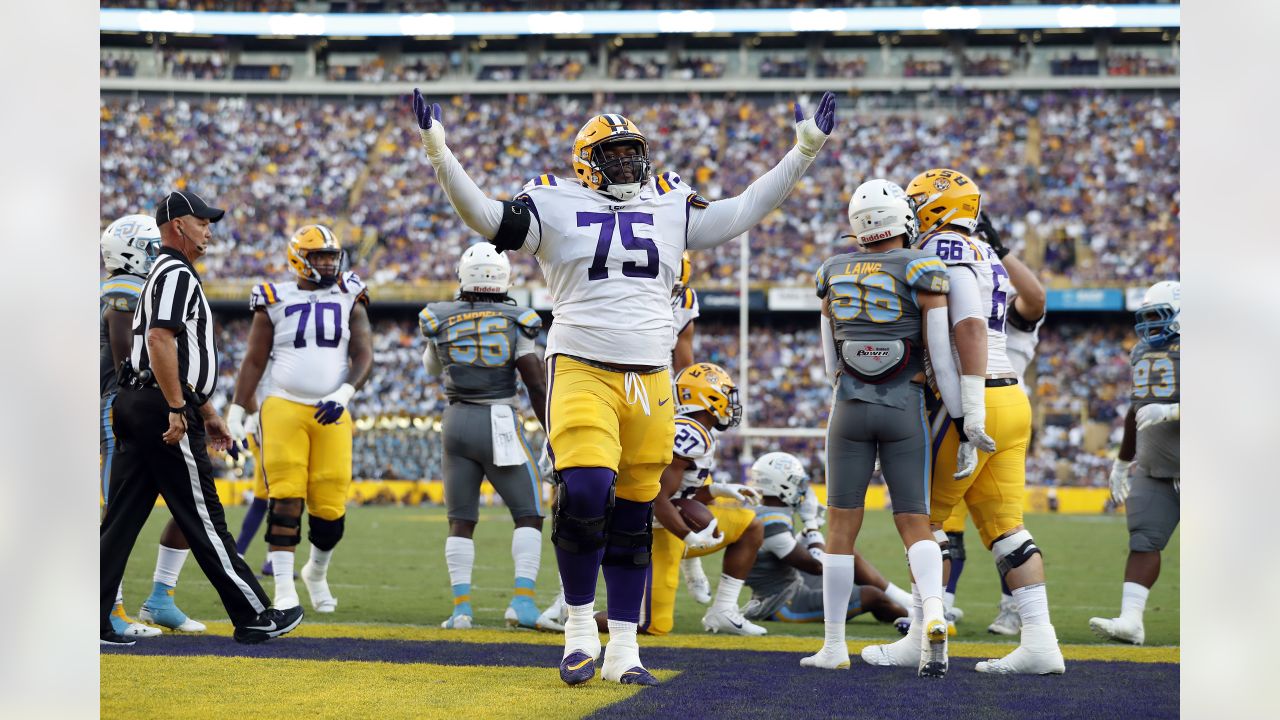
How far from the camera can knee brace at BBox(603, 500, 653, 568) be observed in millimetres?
5074

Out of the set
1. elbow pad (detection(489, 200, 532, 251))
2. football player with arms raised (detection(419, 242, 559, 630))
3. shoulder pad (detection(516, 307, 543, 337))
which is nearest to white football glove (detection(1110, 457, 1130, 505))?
football player with arms raised (detection(419, 242, 559, 630))

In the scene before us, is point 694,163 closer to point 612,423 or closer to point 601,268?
point 601,268

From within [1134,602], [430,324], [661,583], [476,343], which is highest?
[430,324]

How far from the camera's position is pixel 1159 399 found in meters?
7.17

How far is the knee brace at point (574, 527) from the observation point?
4840mm

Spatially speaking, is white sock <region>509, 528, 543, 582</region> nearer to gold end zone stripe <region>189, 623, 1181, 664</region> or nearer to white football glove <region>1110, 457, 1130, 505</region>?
gold end zone stripe <region>189, 623, 1181, 664</region>

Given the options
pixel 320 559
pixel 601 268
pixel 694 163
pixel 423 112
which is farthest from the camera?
pixel 694 163

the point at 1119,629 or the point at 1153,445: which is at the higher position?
the point at 1153,445

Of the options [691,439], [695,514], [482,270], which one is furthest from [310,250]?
[695,514]

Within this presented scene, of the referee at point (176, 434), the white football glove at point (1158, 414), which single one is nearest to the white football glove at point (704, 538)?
the referee at point (176, 434)

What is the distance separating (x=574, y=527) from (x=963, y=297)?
198cm

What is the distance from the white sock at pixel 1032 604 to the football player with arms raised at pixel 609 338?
169cm
